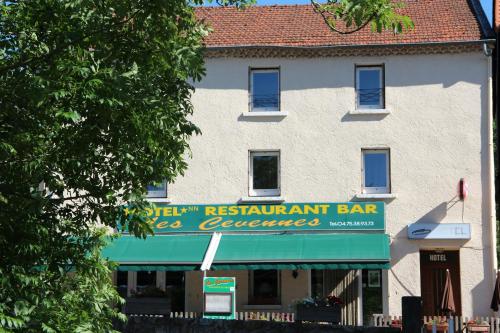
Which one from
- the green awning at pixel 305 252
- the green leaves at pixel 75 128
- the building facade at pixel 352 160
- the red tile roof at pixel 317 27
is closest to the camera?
the green leaves at pixel 75 128

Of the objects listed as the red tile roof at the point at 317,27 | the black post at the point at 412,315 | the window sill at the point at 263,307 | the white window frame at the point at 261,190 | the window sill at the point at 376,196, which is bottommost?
the window sill at the point at 263,307

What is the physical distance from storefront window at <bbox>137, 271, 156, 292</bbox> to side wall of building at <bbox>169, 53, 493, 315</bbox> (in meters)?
2.52

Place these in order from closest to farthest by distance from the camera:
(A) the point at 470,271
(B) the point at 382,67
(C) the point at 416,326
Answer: (C) the point at 416,326 → (A) the point at 470,271 → (B) the point at 382,67

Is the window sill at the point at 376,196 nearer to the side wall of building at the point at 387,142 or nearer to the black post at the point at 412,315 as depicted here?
the side wall of building at the point at 387,142

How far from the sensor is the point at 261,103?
2405 cm

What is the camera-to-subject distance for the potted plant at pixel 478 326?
17719 millimetres

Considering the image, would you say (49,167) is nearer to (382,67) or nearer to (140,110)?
(140,110)

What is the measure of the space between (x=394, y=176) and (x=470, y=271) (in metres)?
3.50

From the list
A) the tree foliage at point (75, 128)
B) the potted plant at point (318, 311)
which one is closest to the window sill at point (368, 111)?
the potted plant at point (318, 311)

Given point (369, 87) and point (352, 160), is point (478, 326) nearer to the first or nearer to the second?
point (352, 160)

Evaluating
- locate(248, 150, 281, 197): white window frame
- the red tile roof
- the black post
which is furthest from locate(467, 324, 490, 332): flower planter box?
the red tile roof

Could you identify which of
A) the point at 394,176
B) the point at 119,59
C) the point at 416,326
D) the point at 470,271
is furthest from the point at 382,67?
the point at 119,59

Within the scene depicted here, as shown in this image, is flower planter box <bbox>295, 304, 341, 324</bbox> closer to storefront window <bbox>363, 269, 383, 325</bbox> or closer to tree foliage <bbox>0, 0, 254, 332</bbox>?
storefront window <bbox>363, 269, 383, 325</bbox>

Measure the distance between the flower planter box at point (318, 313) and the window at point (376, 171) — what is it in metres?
4.37
